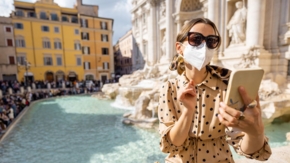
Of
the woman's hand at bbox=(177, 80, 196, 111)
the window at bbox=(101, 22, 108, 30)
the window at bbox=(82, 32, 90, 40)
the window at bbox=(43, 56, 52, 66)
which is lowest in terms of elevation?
the woman's hand at bbox=(177, 80, 196, 111)

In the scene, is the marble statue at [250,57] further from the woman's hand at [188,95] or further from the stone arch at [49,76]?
the stone arch at [49,76]

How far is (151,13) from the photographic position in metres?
17.2

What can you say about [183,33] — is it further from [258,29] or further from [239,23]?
[239,23]

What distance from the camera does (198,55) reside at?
103 centimetres

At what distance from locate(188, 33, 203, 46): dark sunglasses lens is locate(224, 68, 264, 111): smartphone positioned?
14.5 inches

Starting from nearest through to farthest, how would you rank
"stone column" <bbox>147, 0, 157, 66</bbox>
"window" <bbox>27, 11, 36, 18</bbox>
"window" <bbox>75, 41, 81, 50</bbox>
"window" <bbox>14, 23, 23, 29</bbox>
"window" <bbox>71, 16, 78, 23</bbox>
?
"stone column" <bbox>147, 0, 157, 66</bbox>, "window" <bbox>14, 23, 23, 29</bbox>, "window" <bbox>27, 11, 36, 18</bbox>, "window" <bbox>71, 16, 78, 23</bbox>, "window" <bbox>75, 41, 81, 50</bbox>

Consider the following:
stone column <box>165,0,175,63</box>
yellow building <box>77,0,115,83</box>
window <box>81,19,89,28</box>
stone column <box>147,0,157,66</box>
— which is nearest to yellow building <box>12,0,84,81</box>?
window <box>81,19,89,28</box>

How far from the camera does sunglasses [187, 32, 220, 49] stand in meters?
1.02

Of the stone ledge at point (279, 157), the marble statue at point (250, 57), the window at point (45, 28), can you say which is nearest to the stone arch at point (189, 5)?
the marble statue at point (250, 57)

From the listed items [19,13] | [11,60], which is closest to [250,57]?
[11,60]

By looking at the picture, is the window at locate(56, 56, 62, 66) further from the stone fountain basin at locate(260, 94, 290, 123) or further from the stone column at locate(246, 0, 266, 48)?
the stone fountain basin at locate(260, 94, 290, 123)

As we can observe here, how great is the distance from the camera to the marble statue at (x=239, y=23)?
862 centimetres

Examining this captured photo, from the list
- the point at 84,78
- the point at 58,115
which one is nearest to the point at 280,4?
the point at 58,115

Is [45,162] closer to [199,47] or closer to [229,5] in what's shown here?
[199,47]
